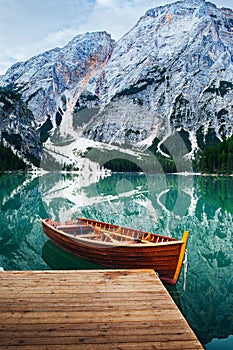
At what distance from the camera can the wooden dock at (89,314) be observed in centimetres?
520

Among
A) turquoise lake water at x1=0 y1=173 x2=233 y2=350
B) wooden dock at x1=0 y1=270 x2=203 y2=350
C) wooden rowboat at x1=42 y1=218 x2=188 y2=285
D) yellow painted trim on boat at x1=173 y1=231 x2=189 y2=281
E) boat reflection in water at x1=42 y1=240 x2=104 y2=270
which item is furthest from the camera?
boat reflection in water at x1=42 y1=240 x2=104 y2=270

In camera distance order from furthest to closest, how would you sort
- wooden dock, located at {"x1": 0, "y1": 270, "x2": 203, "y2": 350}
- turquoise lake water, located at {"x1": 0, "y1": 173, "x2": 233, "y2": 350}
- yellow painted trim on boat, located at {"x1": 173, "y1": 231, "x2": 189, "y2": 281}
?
Result: yellow painted trim on boat, located at {"x1": 173, "y1": 231, "x2": 189, "y2": 281} → turquoise lake water, located at {"x1": 0, "y1": 173, "x2": 233, "y2": 350} → wooden dock, located at {"x1": 0, "y1": 270, "x2": 203, "y2": 350}

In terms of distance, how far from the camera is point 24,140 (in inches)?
6496

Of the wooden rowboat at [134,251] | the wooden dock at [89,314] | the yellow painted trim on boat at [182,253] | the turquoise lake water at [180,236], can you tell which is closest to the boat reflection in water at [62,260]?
the turquoise lake water at [180,236]

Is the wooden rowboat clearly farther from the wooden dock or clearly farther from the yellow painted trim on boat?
the wooden dock

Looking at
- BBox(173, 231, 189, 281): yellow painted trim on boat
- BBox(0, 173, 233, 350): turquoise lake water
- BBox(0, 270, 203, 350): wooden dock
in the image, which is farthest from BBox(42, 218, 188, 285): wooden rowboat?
BBox(0, 270, 203, 350): wooden dock

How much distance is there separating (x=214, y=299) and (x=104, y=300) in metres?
5.76

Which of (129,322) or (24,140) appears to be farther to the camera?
(24,140)

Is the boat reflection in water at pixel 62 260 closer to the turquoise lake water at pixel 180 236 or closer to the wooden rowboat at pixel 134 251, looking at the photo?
the turquoise lake water at pixel 180 236

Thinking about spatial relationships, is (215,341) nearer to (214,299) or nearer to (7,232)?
(214,299)

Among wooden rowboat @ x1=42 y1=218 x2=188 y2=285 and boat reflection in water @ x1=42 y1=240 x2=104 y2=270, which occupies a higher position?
wooden rowboat @ x1=42 y1=218 x2=188 y2=285

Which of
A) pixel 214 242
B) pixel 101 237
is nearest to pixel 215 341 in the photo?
pixel 101 237

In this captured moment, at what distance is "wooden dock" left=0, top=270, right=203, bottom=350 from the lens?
5.20m

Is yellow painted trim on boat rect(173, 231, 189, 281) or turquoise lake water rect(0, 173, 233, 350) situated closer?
turquoise lake water rect(0, 173, 233, 350)
